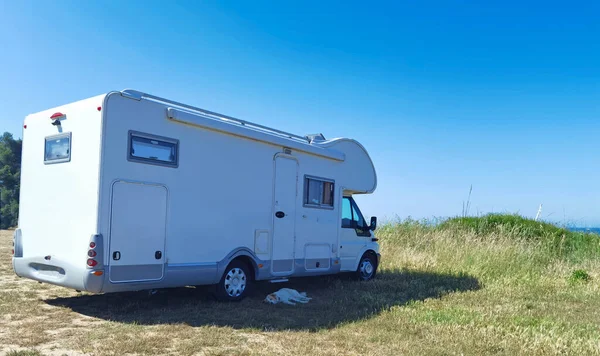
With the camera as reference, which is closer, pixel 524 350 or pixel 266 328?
pixel 524 350

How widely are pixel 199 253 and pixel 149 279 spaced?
90 centimetres

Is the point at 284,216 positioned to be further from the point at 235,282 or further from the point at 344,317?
the point at 344,317

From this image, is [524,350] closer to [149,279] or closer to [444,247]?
[149,279]

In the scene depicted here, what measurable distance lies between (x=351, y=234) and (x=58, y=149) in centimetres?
592

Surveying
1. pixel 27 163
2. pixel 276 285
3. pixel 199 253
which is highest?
pixel 27 163

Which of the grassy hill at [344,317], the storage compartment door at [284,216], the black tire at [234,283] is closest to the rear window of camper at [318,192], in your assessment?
the storage compartment door at [284,216]

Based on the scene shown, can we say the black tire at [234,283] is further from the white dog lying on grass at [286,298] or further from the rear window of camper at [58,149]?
the rear window of camper at [58,149]

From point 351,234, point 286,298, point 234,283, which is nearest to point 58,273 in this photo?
point 234,283

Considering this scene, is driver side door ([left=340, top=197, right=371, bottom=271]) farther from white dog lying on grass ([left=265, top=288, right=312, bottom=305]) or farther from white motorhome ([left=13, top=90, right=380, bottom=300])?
white dog lying on grass ([left=265, top=288, right=312, bottom=305])

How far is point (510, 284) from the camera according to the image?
10961 mm

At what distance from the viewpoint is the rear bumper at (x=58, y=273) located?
6.33 metres

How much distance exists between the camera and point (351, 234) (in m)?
10.8

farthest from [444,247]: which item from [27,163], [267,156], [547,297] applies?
[27,163]

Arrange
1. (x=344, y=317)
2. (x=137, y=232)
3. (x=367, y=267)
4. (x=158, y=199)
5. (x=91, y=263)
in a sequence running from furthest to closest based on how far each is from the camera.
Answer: (x=367, y=267) < (x=344, y=317) < (x=158, y=199) < (x=137, y=232) < (x=91, y=263)
